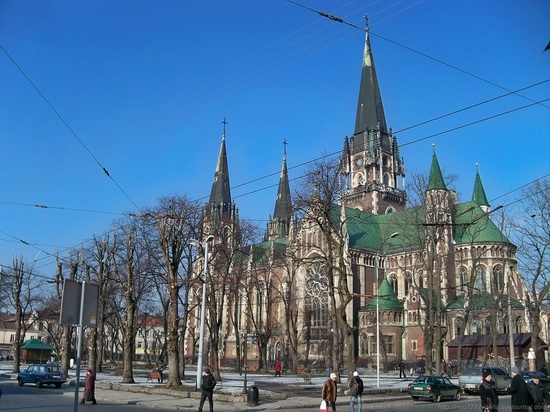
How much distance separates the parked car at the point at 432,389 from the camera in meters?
25.6

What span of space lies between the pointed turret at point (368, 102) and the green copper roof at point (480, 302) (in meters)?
35.1

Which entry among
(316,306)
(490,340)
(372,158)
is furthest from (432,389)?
(372,158)

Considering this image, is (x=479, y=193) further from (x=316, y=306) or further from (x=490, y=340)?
(x=316, y=306)

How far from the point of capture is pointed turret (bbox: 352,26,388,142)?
93.8m

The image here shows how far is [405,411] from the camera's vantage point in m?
19.9

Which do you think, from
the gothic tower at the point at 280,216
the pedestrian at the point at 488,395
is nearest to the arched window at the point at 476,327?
the gothic tower at the point at 280,216

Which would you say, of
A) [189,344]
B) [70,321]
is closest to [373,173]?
[189,344]

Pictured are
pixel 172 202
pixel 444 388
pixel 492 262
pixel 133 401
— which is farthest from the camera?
pixel 492 262

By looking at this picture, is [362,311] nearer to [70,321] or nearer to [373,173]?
[373,173]

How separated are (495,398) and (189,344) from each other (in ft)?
277

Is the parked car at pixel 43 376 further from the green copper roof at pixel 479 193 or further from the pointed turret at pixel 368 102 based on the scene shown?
the pointed turret at pixel 368 102

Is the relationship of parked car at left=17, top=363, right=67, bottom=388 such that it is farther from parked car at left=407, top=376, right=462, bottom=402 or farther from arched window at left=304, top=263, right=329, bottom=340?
arched window at left=304, top=263, right=329, bottom=340

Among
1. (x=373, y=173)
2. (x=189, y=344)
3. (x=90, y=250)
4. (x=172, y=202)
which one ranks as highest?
(x=373, y=173)

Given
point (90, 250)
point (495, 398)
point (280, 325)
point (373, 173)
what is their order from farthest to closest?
point (373, 173) < point (280, 325) < point (90, 250) < point (495, 398)
